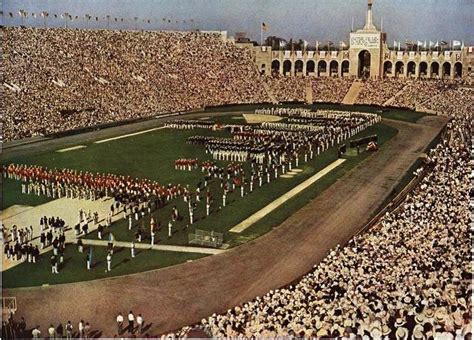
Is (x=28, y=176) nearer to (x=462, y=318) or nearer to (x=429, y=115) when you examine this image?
(x=462, y=318)

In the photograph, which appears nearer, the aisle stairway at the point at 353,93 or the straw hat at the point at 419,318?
the straw hat at the point at 419,318

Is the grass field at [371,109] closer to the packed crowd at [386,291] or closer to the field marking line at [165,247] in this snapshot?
the packed crowd at [386,291]

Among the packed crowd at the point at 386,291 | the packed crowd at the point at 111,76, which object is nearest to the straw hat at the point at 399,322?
the packed crowd at the point at 386,291

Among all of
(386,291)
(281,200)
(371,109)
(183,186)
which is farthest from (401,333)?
(371,109)

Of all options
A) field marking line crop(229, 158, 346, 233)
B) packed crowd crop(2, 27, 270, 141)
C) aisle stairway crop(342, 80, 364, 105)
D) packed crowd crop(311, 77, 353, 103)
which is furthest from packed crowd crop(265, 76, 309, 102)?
field marking line crop(229, 158, 346, 233)

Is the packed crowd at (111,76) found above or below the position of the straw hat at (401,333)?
above

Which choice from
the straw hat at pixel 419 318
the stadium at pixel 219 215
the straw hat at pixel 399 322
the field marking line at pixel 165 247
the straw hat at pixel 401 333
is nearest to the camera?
the straw hat at pixel 401 333

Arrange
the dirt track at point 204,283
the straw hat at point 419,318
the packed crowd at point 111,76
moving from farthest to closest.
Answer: the packed crowd at point 111,76, the dirt track at point 204,283, the straw hat at point 419,318
